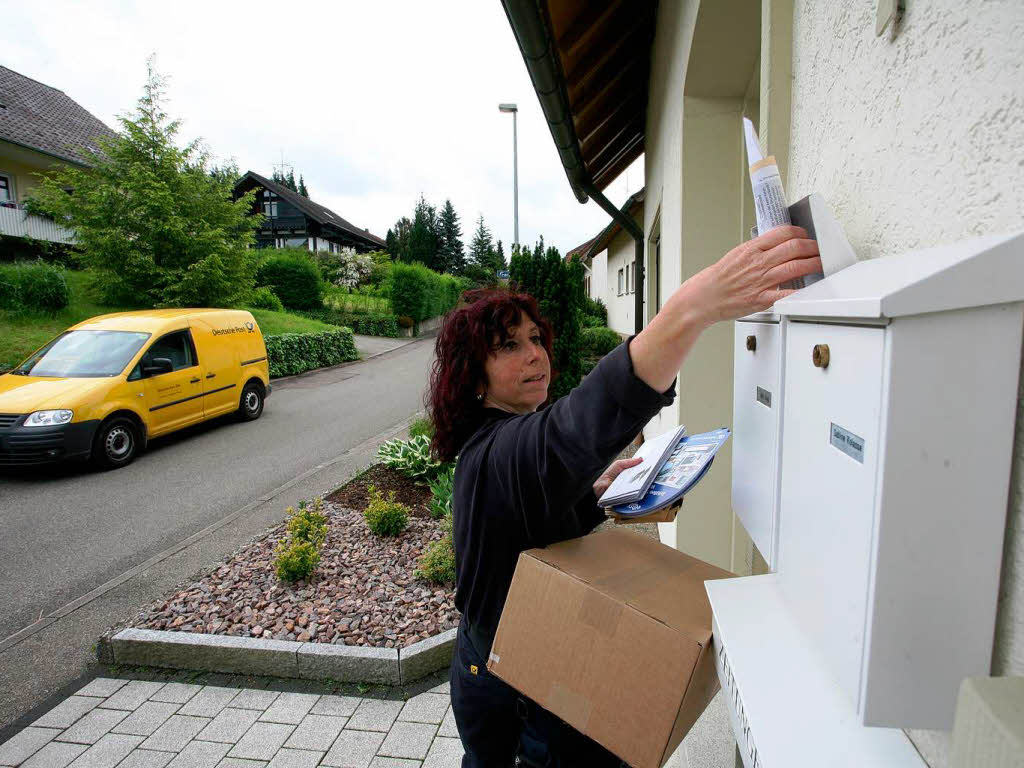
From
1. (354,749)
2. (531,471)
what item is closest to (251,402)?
(354,749)

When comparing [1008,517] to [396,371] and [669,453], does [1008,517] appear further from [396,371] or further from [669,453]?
[396,371]

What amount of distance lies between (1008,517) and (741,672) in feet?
1.32

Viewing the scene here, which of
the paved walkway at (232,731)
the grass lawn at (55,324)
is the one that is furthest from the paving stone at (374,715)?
the grass lawn at (55,324)

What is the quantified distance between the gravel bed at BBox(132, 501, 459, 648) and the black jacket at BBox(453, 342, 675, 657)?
2.17m

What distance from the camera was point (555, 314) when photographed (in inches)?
304

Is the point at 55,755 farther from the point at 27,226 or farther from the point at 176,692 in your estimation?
the point at 27,226

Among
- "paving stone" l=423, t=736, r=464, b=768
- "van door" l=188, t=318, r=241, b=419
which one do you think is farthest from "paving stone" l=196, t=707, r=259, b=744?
"van door" l=188, t=318, r=241, b=419

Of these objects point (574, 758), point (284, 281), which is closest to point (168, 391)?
point (574, 758)

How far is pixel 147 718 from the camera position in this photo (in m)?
3.13

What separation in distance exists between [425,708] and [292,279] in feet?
83.1

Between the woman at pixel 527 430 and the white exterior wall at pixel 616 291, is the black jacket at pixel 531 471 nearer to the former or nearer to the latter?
the woman at pixel 527 430

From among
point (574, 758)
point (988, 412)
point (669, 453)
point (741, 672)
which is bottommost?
point (574, 758)

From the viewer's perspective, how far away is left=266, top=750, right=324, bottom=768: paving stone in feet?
9.05

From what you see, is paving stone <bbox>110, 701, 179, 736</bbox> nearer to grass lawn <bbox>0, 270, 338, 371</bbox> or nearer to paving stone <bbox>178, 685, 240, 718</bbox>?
paving stone <bbox>178, 685, 240, 718</bbox>
